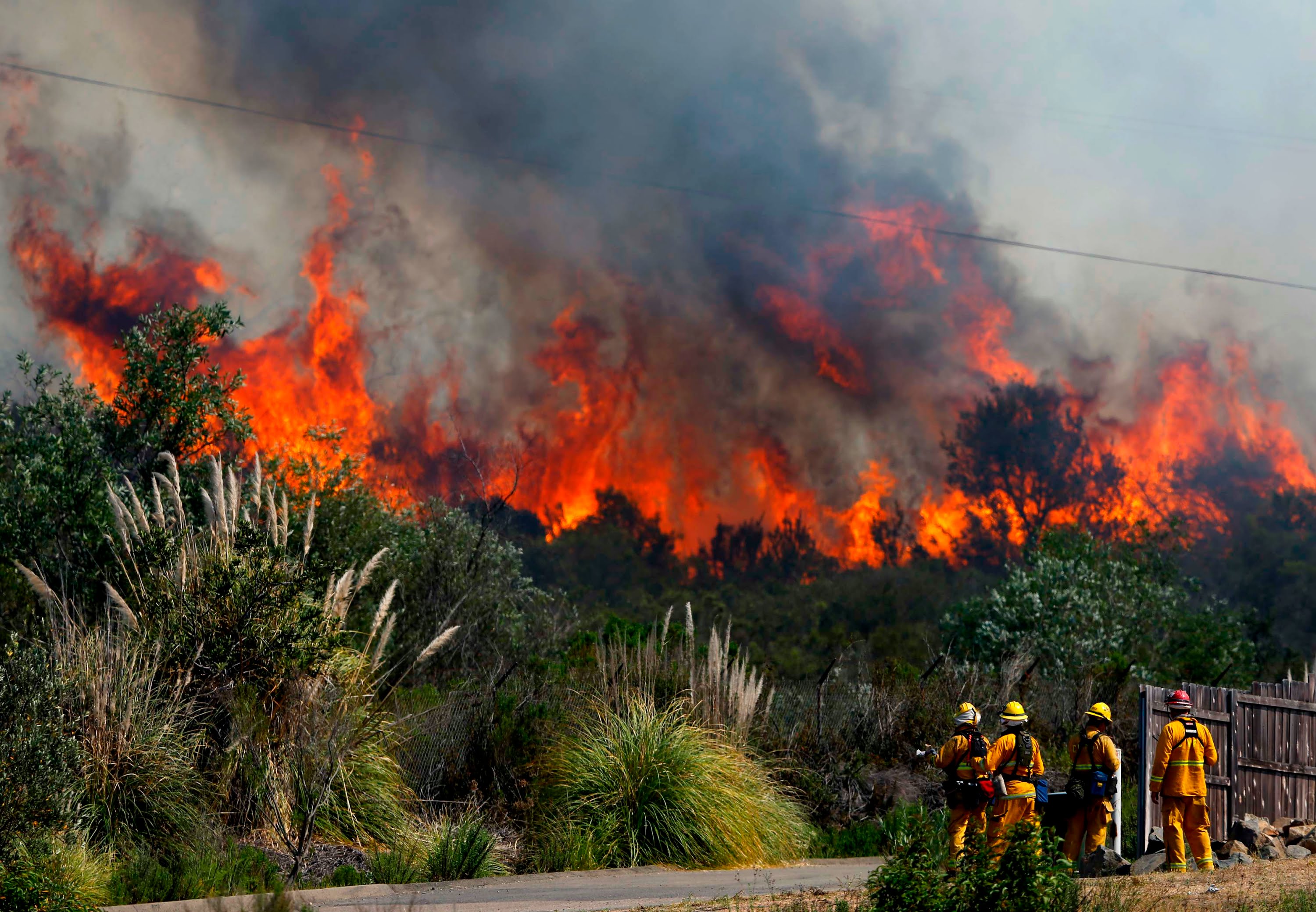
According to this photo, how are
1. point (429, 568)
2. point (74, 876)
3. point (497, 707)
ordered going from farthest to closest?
point (429, 568)
point (497, 707)
point (74, 876)

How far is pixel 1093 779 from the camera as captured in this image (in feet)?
39.3

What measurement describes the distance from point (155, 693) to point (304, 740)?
1.44 meters

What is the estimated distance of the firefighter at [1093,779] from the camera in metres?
12.0

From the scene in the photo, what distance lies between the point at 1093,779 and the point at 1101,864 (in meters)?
0.88

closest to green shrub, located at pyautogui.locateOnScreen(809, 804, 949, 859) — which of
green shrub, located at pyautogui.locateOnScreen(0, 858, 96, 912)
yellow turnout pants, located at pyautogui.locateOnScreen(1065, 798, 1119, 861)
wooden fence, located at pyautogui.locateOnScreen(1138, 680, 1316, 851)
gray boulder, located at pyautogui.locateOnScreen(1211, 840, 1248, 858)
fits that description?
yellow turnout pants, located at pyautogui.locateOnScreen(1065, 798, 1119, 861)

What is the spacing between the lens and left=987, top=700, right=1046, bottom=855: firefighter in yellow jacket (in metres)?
11.3

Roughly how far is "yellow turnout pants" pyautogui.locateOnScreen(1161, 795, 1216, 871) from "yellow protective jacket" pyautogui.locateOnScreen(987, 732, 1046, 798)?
1.80m

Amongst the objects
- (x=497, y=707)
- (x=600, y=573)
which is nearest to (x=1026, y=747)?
(x=497, y=707)

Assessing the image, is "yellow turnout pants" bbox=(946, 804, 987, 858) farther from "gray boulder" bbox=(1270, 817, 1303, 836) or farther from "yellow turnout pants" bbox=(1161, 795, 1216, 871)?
"gray boulder" bbox=(1270, 817, 1303, 836)

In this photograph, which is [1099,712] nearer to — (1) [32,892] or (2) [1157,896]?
(2) [1157,896]

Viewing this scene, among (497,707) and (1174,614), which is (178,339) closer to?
(497,707)

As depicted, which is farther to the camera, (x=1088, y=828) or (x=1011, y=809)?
(x=1088, y=828)

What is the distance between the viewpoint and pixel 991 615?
38281 mm

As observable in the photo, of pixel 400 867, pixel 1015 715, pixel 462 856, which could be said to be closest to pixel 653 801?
pixel 462 856
